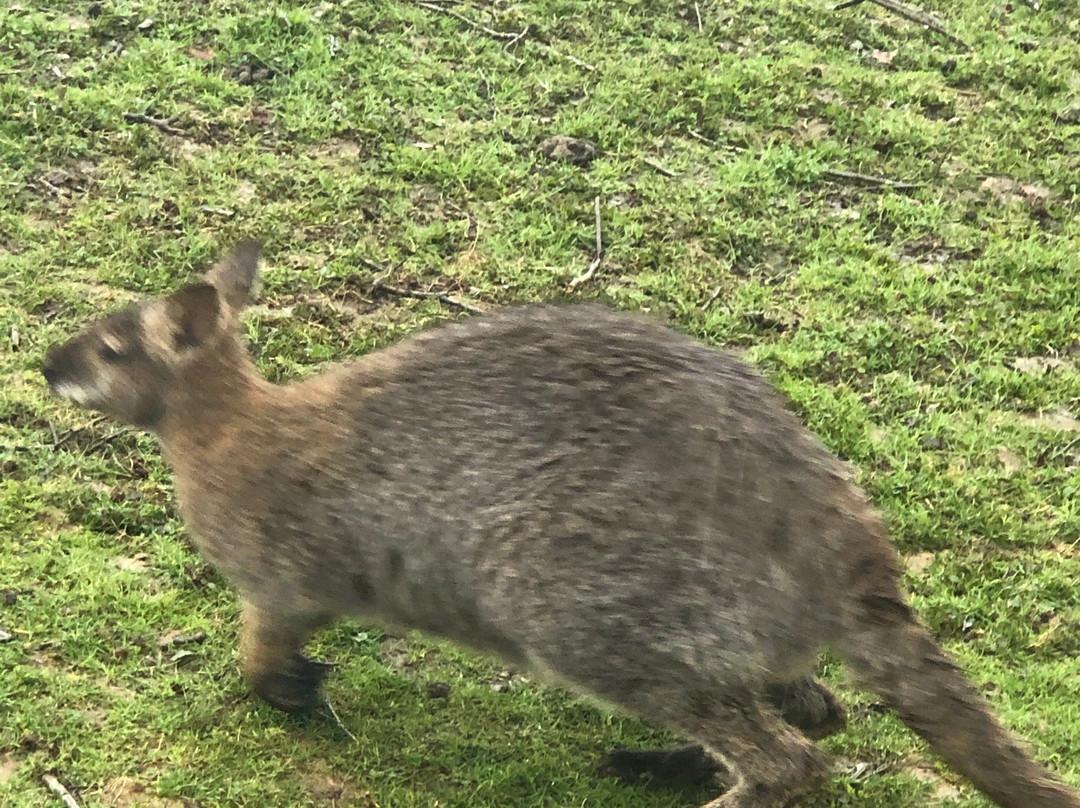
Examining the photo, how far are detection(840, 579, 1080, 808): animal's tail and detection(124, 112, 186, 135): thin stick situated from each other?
170 inches

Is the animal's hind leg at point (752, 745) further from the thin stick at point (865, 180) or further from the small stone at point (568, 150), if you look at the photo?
the thin stick at point (865, 180)

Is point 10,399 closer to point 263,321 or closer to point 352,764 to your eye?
point 263,321

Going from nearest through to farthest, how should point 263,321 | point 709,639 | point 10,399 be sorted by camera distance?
1. point 709,639
2. point 10,399
3. point 263,321

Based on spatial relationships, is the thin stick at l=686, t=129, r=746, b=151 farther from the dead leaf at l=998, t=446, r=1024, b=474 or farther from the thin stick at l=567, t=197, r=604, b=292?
the dead leaf at l=998, t=446, r=1024, b=474

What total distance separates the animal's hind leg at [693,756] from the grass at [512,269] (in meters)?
0.06

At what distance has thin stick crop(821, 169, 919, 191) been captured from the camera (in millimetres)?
5968

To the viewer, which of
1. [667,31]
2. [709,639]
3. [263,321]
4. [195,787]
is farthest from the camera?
[667,31]

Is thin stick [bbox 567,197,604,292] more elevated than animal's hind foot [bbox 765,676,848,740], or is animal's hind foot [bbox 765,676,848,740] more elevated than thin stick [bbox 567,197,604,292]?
thin stick [bbox 567,197,604,292]

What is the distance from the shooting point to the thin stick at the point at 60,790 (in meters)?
3.07

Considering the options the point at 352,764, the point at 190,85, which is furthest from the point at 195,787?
the point at 190,85

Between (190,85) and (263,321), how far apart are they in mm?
1891

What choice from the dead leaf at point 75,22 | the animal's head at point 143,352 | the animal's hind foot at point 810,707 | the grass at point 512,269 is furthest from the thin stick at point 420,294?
the dead leaf at point 75,22

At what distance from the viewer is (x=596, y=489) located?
9.85 ft

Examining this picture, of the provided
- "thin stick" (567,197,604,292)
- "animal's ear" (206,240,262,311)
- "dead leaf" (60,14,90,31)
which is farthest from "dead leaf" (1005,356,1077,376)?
"dead leaf" (60,14,90,31)
